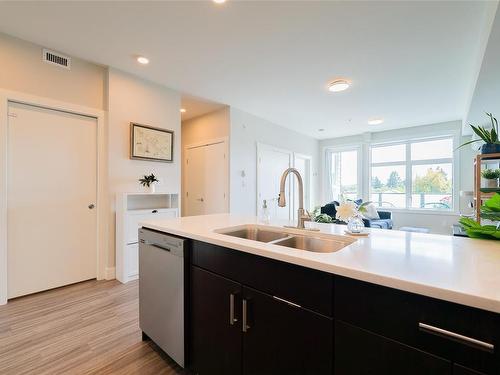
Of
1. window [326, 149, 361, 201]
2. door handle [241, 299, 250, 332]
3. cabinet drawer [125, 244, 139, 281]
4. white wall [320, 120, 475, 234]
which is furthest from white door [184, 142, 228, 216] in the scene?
white wall [320, 120, 475, 234]

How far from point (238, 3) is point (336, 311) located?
7.34ft

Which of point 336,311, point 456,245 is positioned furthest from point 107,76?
point 456,245

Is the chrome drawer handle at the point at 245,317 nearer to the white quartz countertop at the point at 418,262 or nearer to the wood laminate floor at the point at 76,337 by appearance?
the white quartz countertop at the point at 418,262

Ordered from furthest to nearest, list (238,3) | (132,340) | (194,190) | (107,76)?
(194,190)
(107,76)
(238,3)
(132,340)

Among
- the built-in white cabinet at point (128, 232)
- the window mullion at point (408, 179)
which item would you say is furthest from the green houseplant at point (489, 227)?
the window mullion at point (408, 179)

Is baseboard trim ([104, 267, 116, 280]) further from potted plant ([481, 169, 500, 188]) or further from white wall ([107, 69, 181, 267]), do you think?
potted plant ([481, 169, 500, 188])

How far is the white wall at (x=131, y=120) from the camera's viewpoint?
2945mm

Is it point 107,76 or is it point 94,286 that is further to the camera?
point 107,76

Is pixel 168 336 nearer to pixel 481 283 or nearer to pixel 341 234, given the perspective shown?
pixel 341 234

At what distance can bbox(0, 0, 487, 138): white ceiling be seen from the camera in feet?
6.48

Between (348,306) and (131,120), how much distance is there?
3244 mm

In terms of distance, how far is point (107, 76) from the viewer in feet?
9.62

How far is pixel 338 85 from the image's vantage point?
3.27 metres

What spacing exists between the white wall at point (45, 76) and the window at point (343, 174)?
5.73 meters
